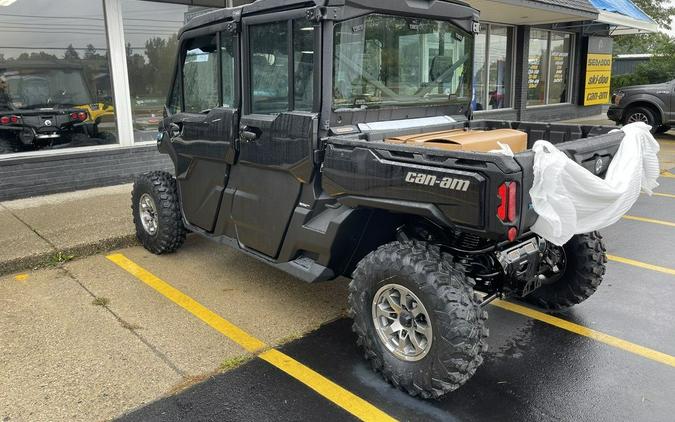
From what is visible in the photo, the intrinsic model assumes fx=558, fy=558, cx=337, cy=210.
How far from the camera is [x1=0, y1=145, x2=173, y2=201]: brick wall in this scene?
7395 millimetres

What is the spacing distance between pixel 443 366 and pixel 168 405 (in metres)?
1.56

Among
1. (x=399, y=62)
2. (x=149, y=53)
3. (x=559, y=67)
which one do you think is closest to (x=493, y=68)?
(x=559, y=67)

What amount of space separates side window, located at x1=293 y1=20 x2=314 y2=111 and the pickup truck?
12.4 metres

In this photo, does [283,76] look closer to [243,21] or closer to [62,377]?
[243,21]

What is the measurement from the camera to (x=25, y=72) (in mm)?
7504

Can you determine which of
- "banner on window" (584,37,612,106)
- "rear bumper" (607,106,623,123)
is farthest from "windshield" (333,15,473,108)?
"banner on window" (584,37,612,106)

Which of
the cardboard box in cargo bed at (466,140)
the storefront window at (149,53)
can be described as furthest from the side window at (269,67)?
the storefront window at (149,53)

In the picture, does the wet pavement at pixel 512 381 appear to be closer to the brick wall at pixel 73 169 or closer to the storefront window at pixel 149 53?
the brick wall at pixel 73 169

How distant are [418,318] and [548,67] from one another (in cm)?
1601

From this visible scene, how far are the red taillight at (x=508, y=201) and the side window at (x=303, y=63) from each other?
1.53m

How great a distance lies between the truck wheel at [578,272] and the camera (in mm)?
4043

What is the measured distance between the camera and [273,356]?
371 centimetres

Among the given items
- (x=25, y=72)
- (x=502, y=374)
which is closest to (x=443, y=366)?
(x=502, y=374)

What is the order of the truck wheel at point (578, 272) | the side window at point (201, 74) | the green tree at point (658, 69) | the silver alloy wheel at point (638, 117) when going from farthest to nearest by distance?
the green tree at point (658, 69)
the silver alloy wheel at point (638, 117)
the side window at point (201, 74)
the truck wheel at point (578, 272)
